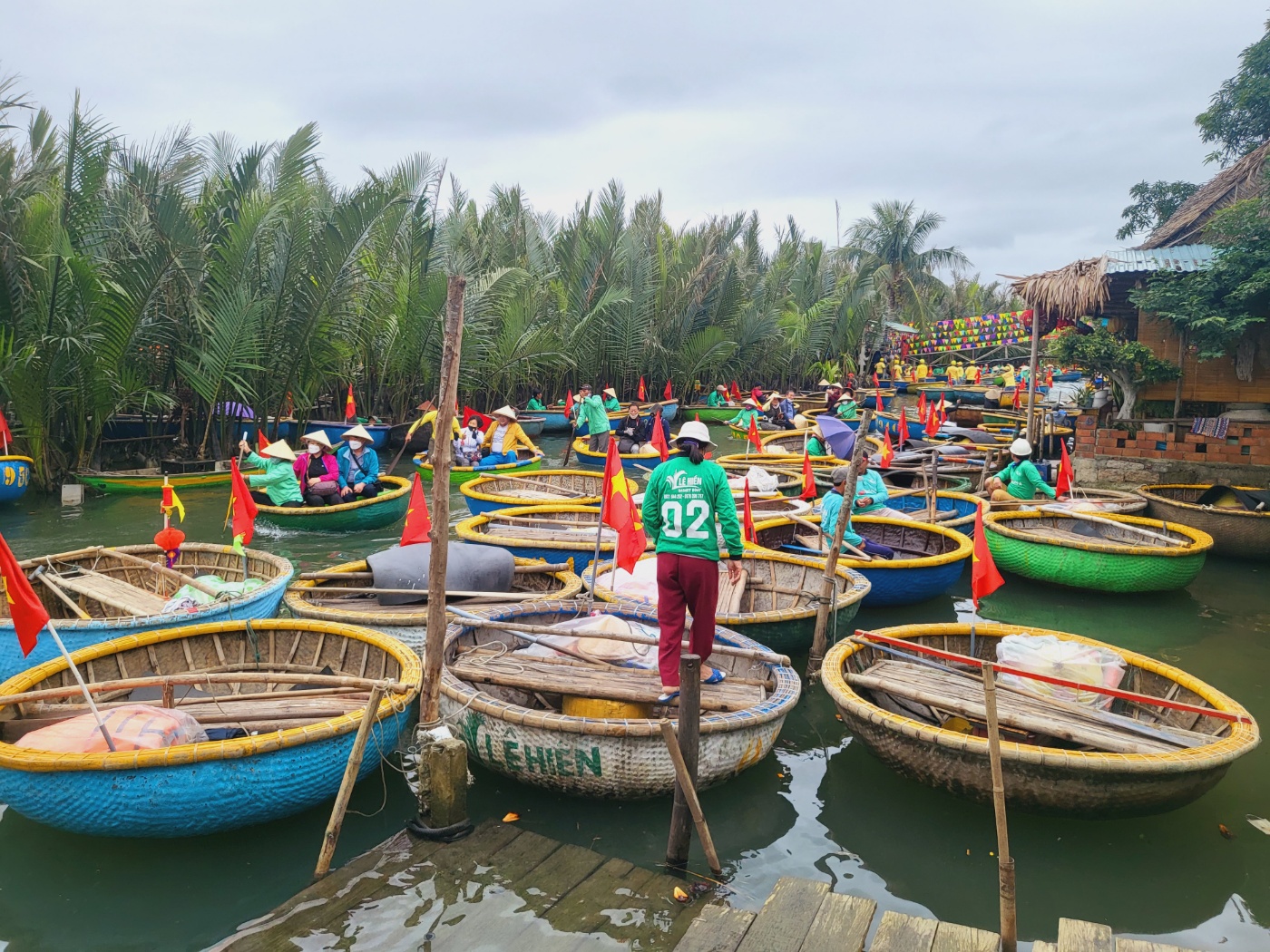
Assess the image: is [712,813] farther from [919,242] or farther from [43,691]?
[919,242]

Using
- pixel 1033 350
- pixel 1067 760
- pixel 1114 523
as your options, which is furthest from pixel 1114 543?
pixel 1033 350

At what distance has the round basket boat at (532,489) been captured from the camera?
10.6 m

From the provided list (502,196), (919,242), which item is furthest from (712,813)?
(919,242)

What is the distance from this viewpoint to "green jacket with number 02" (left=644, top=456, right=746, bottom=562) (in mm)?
4926

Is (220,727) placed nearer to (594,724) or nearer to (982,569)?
(594,724)

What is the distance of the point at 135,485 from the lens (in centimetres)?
1291

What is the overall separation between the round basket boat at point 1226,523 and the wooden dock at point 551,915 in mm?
8101

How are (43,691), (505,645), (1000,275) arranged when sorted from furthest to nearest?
1. (1000,275)
2. (505,645)
3. (43,691)

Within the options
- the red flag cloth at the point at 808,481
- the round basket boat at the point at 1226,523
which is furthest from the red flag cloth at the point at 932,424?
the red flag cloth at the point at 808,481

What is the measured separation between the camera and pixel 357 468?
11.1 metres

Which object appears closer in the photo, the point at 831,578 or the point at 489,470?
the point at 831,578

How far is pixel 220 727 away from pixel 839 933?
327 cm

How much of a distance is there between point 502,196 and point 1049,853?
74.7 ft

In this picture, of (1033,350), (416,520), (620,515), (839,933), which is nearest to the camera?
(839,933)
